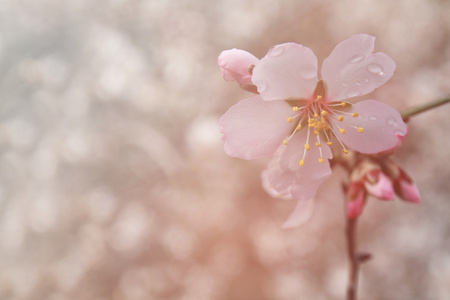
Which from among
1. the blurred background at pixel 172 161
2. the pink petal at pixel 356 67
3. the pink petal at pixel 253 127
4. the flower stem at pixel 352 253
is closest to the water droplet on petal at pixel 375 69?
the pink petal at pixel 356 67

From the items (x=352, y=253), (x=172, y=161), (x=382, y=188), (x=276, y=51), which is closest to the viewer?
(x=276, y=51)

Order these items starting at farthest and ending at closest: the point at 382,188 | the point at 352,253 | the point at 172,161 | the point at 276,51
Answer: the point at 172,161
the point at 352,253
the point at 382,188
the point at 276,51

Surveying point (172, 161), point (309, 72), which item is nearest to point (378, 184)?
point (309, 72)

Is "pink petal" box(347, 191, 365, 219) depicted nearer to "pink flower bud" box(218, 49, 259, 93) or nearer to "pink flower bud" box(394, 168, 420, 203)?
"pink flower bud" box(394, 168, 420, 203)

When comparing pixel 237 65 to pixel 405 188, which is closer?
pixel 237 65

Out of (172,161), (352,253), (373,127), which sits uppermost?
(172,161)

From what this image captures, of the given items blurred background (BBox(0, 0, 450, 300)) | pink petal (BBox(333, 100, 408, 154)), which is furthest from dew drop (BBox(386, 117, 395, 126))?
blurred background (BBox(0, 0, 450, 300))

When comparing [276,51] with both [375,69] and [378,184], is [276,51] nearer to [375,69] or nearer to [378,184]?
[375,69]
